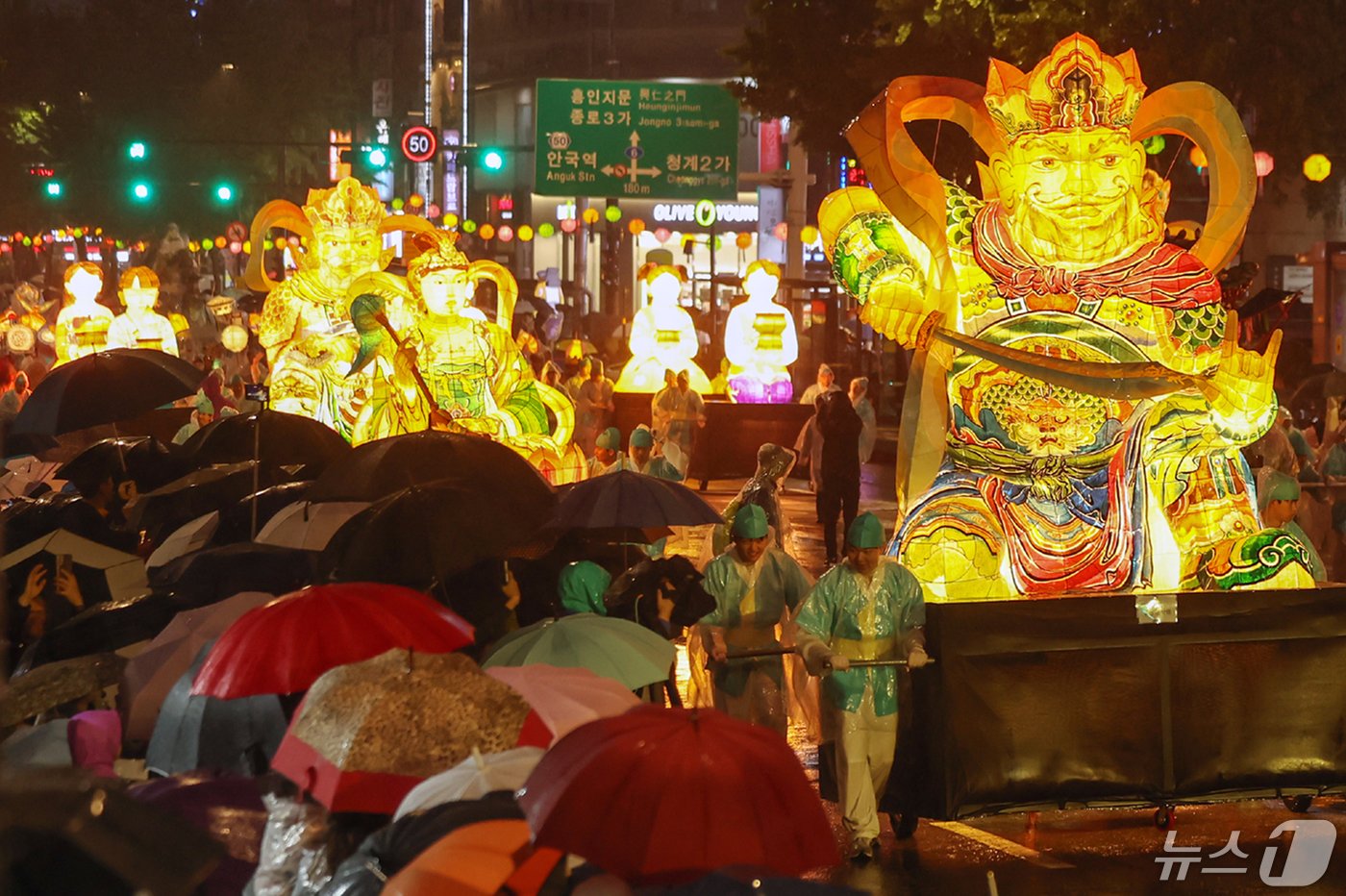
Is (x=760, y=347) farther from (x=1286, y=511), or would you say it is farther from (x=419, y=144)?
(x=1286, y=511)

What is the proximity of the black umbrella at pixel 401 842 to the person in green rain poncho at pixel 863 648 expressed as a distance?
159 inches

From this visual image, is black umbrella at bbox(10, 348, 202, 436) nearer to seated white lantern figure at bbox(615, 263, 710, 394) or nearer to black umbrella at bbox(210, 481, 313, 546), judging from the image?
black umbrella at bbox(210, 481, 313, 546)

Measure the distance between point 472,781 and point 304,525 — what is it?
472cm

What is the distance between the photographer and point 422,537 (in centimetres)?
790

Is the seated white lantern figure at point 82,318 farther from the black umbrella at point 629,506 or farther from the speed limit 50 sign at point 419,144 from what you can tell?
the black umbrella at point 629,506

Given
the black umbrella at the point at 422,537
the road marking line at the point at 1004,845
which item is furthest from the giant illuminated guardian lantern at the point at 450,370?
the road marking line at the point at 1004,845

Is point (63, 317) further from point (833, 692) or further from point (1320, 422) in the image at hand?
point (833, 692)

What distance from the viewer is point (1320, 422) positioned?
19.7m

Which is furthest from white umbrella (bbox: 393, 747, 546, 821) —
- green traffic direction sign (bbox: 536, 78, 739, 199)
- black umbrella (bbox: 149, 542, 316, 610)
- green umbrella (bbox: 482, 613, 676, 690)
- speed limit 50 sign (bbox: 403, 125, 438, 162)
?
speed limit 50 sign (bbox: 403, 125, 438, 162)

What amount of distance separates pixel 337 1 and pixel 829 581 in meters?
73.6

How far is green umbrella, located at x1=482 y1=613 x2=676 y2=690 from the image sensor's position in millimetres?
6711

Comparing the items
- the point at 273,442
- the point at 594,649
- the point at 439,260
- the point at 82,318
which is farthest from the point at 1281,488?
the point at 82,318

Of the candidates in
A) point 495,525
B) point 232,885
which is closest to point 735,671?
point 495,525

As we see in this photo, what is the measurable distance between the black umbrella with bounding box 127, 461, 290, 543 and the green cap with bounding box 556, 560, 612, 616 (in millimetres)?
2822
